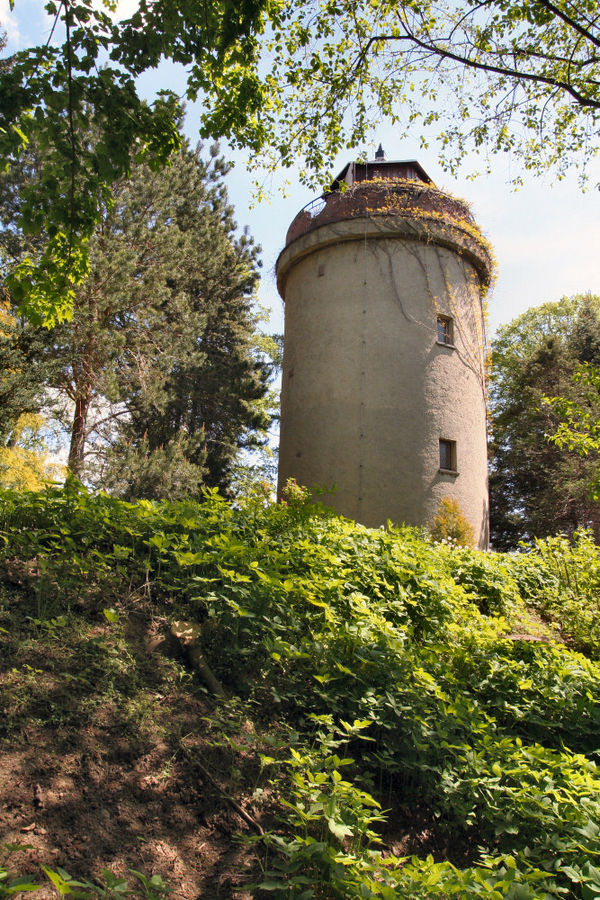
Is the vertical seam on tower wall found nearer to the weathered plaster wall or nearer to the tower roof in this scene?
the weathered plaster wall

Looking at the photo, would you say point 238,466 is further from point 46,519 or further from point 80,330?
point 46,519

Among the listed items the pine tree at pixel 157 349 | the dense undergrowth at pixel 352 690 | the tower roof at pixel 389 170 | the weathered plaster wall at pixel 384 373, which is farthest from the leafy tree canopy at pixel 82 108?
the tower roof at pixel 389 170

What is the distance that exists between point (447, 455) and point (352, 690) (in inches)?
421

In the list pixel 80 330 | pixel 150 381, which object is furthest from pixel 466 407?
pixel 80 330

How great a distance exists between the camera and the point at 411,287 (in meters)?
13.6

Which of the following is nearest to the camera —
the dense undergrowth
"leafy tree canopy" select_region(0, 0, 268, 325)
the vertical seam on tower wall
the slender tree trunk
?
the dense undergrowth

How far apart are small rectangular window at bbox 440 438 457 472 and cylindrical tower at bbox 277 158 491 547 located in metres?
0.02

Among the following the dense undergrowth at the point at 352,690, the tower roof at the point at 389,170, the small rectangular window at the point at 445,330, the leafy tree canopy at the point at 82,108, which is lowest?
the dense undergrowth at the point at 352,690

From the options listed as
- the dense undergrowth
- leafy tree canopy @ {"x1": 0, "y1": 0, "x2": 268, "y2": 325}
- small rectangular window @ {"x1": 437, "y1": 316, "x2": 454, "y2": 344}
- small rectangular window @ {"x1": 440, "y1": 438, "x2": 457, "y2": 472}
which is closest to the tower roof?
small rectangular window @ {"x1": 437, "y1": 316, "x2": 454, "y2": 344}

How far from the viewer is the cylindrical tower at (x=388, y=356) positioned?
12.7 metres

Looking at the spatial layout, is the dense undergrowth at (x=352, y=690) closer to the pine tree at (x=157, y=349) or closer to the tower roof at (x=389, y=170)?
the pine tree at (x=157, y=349)

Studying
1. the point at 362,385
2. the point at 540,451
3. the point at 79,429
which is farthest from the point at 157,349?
the point at 540,451

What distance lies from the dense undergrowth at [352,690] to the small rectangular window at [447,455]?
8.33 m

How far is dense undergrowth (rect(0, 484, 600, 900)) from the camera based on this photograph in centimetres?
216
